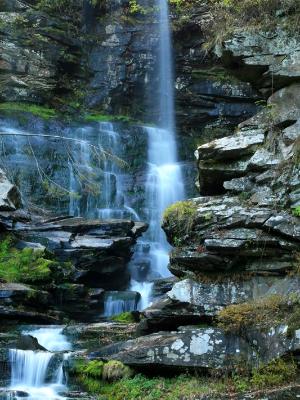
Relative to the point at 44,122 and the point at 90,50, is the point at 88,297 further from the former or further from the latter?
the point at 90,50

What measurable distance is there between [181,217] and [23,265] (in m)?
6.27

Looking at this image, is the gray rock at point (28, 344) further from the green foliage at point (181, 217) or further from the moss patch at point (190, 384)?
the green foliage at point (181, 217)

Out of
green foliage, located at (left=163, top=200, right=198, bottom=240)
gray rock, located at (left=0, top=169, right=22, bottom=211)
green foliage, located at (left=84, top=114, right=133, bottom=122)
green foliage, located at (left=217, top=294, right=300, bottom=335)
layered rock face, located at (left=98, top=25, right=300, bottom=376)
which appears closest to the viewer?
green foliage, located at (left=217, top=294, right=300, bottom=335)

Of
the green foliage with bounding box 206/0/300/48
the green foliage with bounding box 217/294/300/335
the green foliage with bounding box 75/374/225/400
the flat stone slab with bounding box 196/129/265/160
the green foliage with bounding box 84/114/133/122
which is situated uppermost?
the green foliage with bounding box 206/0/300/48

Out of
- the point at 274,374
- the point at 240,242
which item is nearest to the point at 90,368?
the point at 274,374

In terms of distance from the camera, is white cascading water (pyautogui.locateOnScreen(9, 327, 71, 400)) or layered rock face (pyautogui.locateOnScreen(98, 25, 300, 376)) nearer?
layered rock face (pyautogui.locateOnScreen(98, 25, 300, 376))

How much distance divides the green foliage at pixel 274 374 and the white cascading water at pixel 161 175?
718cm

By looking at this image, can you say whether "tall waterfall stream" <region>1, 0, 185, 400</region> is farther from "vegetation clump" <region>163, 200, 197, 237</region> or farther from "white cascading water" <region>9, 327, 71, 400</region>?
"vegetation clump" <region>163, 200, 197, 237</region>

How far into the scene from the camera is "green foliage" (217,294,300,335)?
25.2 ft

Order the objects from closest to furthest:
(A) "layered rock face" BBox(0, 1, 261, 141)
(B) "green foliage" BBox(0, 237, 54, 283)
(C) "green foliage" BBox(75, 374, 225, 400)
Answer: (C) "green foliage" BBox(75, 374, 225, 400) → (B) "green foliage" BBox(0, 237, 54, 283) → (A) "layered rock face" BBox(0, 1, 261, 141)

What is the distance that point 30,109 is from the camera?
2242cm

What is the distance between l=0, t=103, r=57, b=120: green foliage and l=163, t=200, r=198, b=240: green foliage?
14.0 m

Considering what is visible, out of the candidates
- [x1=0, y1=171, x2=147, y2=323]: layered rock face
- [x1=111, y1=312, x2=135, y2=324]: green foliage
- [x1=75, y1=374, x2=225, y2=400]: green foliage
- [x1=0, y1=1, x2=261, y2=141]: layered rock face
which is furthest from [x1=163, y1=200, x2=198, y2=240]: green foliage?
[x1=0, y1=1, x2=261, y2=141]: layered rock face

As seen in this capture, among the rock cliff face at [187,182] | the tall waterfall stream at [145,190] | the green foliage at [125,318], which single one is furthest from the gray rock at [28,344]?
the green foliage at [125,318]
